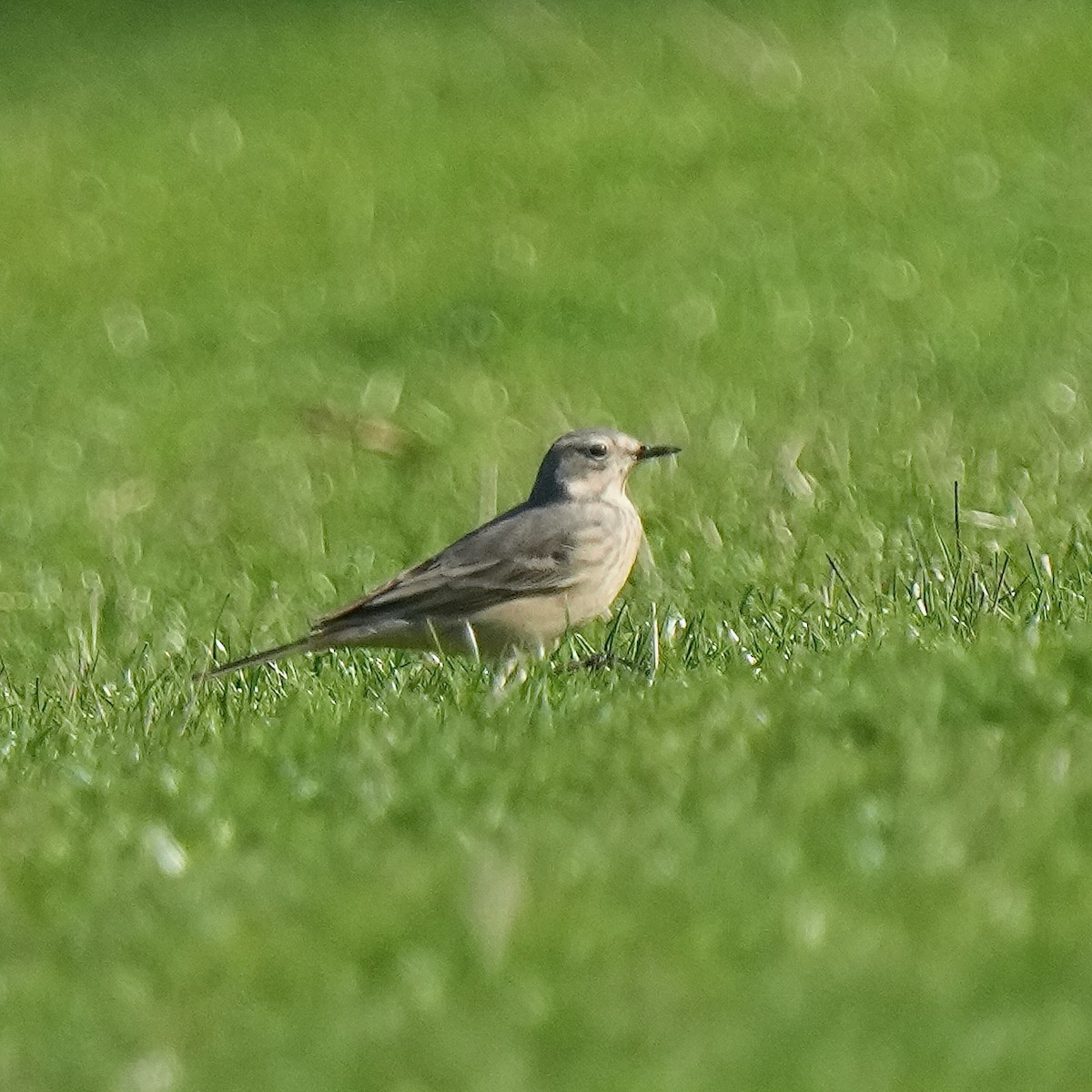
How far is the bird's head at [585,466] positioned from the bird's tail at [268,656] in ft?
4.51

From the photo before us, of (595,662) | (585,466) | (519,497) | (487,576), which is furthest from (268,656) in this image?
(519,497)

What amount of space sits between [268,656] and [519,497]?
3.38m

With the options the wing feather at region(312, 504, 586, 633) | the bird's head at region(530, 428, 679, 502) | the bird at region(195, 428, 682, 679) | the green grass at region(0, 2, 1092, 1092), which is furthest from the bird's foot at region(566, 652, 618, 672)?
the bird's head at region(530, 428, 679, 502)

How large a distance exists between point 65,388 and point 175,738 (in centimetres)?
810

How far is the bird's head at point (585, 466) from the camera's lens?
29.8 ft

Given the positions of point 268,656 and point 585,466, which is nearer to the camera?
point 268,656

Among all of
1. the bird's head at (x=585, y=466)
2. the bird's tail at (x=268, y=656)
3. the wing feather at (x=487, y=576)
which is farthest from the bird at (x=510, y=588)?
the bird's head at (x=585, y=466)

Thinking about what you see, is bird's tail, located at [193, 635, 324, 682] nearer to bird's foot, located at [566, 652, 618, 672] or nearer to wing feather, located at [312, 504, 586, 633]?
wing feather, located at [312, 504, 586, 633]

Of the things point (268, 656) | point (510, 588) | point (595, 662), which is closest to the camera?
point (595, 662)

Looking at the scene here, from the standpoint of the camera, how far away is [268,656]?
26.2 feet

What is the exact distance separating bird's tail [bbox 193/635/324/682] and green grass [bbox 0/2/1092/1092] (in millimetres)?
121

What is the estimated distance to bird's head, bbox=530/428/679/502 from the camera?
907cm

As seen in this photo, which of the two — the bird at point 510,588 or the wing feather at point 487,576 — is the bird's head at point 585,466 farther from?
the wing feather at point 487,576

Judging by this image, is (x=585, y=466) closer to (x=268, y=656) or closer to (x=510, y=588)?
(x=510, y=588)
